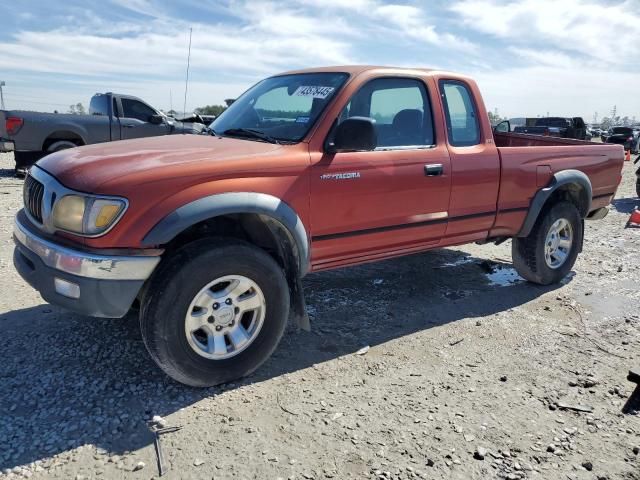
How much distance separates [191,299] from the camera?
2957 mm

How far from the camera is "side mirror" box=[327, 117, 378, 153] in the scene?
3.36m

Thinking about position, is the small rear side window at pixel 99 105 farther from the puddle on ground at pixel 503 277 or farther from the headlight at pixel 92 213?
the headlight at pixel 92 213

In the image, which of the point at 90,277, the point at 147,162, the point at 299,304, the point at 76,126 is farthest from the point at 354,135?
the point at 76,126

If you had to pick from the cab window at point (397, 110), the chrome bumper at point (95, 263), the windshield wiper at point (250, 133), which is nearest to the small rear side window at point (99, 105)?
the windshield wiper at point (250, 133)

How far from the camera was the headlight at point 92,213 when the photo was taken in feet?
8.98

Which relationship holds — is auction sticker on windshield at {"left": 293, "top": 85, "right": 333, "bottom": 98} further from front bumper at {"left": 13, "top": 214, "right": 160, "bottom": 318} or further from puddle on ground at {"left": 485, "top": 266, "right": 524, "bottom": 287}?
puddle on ground at {"left": 485, "top": 266, "right": 524, "bottom": 287}

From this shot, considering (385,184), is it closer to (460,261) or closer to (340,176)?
(340,176)

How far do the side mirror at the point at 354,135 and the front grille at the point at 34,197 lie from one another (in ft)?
5.87

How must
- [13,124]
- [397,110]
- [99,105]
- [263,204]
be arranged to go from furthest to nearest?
[99,105] → [13,124] → [397,110] → [263,204]

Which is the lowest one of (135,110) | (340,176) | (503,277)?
(503,277)

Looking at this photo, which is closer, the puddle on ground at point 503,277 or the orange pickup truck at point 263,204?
the orange pickup truck at point 263,204

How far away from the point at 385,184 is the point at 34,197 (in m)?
2.27

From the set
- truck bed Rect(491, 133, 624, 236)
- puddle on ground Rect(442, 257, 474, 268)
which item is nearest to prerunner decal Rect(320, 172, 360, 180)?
truck bed Rect(491, 133, 624, 236)

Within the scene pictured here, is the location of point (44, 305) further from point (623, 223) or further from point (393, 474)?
point (623, 223)
